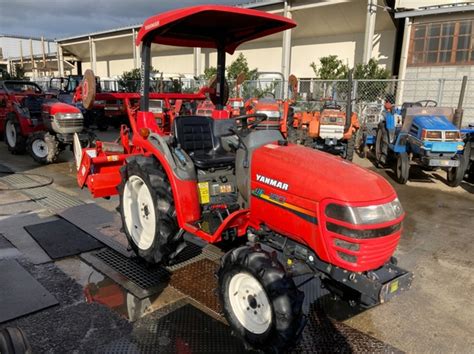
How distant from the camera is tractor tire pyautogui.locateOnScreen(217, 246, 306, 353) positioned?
7.53ft

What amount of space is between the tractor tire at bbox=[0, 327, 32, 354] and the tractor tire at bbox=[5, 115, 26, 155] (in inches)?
307

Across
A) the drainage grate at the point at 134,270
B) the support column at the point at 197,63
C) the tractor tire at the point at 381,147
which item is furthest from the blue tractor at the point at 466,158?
the support column at the point at 197,63

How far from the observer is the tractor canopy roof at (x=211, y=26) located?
2999 millimetres

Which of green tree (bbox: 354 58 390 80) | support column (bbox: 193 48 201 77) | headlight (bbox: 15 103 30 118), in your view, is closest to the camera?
headlight (bbox: 15 103 30 118)

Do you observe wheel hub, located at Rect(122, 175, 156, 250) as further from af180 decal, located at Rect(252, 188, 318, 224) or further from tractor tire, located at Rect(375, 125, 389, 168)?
tractor tire, located at Rect(375, 125, 389, 168)

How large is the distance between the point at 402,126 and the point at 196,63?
22222mm

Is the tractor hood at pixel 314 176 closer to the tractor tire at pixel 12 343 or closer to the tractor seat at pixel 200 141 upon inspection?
the tractor seat at pixel 200 141

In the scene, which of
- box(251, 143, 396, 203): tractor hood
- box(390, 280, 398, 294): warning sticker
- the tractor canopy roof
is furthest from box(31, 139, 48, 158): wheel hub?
box(390, 280, 398, 294): warning sticker

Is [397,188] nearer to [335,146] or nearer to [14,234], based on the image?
[335,146]

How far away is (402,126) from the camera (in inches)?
297

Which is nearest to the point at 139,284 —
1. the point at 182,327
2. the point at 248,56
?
the point at 182,327

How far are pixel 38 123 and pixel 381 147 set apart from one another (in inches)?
287

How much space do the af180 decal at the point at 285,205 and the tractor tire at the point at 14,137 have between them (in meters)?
7.47

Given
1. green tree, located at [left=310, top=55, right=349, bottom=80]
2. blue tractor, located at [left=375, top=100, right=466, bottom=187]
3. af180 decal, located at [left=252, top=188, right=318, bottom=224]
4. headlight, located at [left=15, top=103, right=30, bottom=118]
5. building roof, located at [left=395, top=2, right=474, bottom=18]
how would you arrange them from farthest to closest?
green tree, located at [left=310, top=55, right=349, bottom=80] < building roof, located at [left=395, top=2, right=474, bottom=18] < headlight, located at [left=15, top=103, right=30, bottom=118] < blue tractor, located at [left=375, top=100, right=466, bottom=187] < af180 decal, located at [left=252, top=188, right=318, bottom=224]
